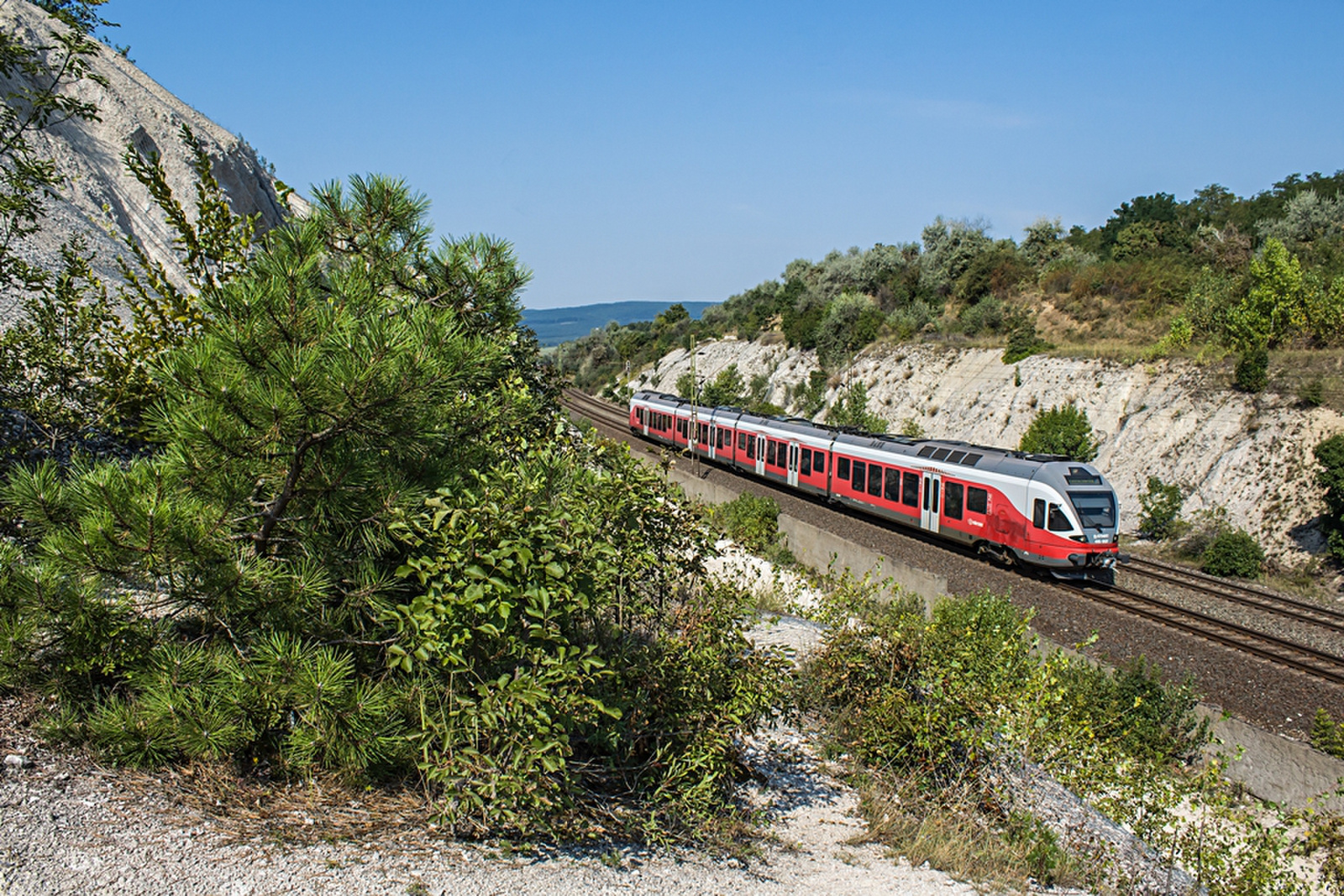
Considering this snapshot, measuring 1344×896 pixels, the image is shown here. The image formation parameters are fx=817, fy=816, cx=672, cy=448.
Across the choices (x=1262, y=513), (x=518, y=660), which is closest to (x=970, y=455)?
(x=1262, y=513)

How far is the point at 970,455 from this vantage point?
18.0 metres

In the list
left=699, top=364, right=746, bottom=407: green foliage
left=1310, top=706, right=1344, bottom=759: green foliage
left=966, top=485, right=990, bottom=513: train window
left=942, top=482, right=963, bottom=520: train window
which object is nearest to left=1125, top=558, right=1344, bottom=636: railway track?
left=966, top=485, right=990, bottom=513: train window

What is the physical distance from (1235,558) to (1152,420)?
27.1 feet

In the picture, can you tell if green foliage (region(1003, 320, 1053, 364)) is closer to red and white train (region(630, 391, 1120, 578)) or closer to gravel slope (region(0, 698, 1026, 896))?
red and white train (region(630, 391, 1120, 578))

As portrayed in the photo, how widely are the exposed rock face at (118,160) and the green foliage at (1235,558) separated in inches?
783

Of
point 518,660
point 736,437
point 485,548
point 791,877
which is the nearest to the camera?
point 485,548

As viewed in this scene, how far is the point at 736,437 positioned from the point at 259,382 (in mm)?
24929

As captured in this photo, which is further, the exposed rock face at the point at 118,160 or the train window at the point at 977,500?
the train window at the point at 977,500

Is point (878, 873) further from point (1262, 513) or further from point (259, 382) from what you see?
point (1262, 513)

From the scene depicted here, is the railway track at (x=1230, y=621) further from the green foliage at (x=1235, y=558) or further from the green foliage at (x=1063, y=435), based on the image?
the green foliage at (x=1063, y=435)

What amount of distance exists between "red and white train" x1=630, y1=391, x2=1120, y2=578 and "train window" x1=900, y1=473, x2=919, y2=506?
0.03 metres

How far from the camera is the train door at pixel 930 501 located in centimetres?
1853

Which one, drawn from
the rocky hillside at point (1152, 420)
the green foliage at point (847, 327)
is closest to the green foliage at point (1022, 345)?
the rocky hillside at point (1152, 420)

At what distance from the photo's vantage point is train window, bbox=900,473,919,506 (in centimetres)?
1922
